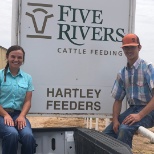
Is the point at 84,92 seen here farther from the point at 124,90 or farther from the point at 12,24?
the point at 12,24

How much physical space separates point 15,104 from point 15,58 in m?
0.48

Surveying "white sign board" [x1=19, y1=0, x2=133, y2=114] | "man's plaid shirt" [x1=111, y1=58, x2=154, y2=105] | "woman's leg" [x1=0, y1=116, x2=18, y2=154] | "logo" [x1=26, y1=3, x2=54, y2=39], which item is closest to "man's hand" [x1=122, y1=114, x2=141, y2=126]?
"man's plaid shirt" [x1=111, y1=58, x2=154, y2=105]

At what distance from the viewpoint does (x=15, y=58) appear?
3.78 metres

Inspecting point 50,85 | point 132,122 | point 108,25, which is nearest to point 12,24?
point 50,85

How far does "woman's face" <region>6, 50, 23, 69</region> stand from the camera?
12.4 ft

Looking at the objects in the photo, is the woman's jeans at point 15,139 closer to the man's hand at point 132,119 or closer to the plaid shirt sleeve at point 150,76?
the man's hand at point 132,119

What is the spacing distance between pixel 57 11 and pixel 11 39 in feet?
2.16

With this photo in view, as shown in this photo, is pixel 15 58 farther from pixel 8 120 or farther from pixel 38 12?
pixel 38 12

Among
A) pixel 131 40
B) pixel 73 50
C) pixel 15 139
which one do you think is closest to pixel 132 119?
pixel 131 40

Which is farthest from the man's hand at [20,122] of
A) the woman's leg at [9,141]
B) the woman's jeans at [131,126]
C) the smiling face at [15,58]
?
the woman's jeans at [131,126]

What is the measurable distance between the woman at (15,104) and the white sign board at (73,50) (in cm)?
57

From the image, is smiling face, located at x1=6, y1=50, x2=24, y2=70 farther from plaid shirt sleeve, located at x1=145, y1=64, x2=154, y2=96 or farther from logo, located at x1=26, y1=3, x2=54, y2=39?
plaid shirt sleeve, located at x1=145, y1=64, x2=154, y2=96

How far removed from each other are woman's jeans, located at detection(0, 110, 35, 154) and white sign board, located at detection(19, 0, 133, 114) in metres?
1.00

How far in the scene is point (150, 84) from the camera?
375 centimetres
